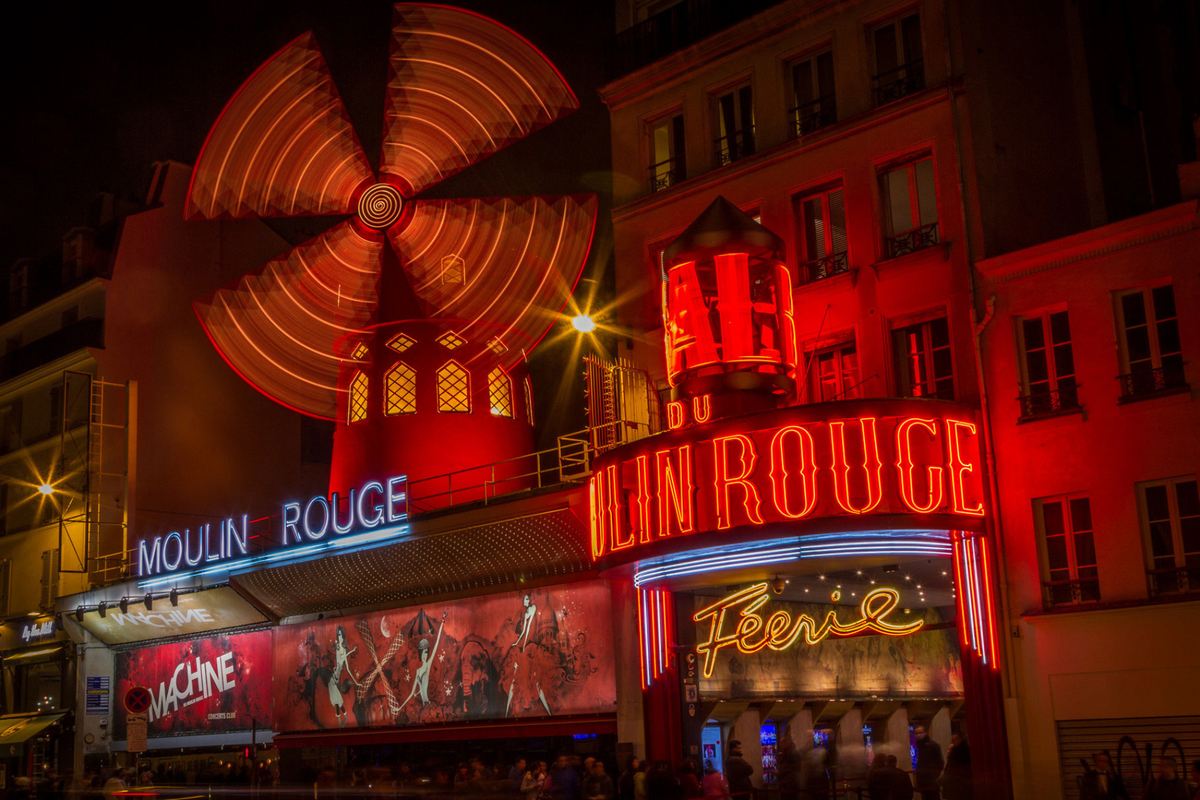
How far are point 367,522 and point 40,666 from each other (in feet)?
38.3

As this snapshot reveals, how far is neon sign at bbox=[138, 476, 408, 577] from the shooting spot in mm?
17391

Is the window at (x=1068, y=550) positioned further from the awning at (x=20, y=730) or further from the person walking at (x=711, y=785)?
the awning at (x=20, y=730)

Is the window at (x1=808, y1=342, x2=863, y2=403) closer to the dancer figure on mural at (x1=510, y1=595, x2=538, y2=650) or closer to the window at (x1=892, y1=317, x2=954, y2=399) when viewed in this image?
the window at (x1=892, y1=317, x2=954, y2=399)

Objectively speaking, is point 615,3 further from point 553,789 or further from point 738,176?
point 553,789

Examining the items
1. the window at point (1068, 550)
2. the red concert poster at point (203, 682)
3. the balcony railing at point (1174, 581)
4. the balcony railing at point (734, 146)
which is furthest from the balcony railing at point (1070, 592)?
the red concert poster at point (203, 682)

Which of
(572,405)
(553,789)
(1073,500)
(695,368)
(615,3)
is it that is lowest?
(553,789)

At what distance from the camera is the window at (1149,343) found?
1158 centimetres

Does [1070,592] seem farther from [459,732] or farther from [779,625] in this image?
[459,732]

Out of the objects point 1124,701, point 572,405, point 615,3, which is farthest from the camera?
point 572,405

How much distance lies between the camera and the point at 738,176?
15.2m

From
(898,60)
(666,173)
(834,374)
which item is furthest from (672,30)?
(834,374)

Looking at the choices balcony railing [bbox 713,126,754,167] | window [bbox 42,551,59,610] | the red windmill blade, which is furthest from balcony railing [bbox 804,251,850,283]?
window [bbox 42,551,59,610]

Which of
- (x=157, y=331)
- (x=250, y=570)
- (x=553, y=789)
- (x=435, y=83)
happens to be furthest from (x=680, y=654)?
(x=157, y=331)

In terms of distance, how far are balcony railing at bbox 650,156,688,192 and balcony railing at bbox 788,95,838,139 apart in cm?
172
